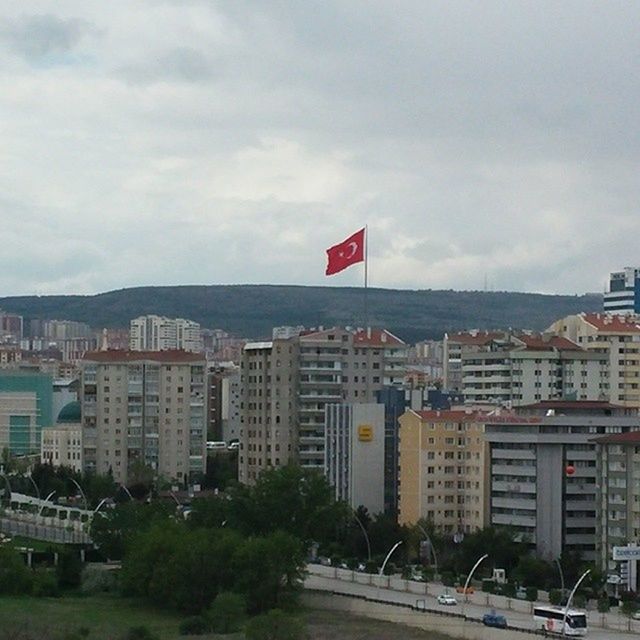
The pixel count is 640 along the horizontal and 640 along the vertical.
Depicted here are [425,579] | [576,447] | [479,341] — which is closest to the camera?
[425,579]

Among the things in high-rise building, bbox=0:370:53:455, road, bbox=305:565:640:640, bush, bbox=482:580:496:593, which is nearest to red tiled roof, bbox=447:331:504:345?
high-rise building, bbox=0:370:53:455

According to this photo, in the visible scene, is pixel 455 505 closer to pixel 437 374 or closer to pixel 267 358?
pixel 267 358

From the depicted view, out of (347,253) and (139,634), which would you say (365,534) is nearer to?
(347,253)

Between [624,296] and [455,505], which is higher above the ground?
[624,296]

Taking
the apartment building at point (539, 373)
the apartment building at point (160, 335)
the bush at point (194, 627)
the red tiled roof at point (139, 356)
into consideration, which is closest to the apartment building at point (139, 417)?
the red tiled roof at point (139, 356)

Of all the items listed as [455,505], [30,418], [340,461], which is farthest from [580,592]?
[30,418]
